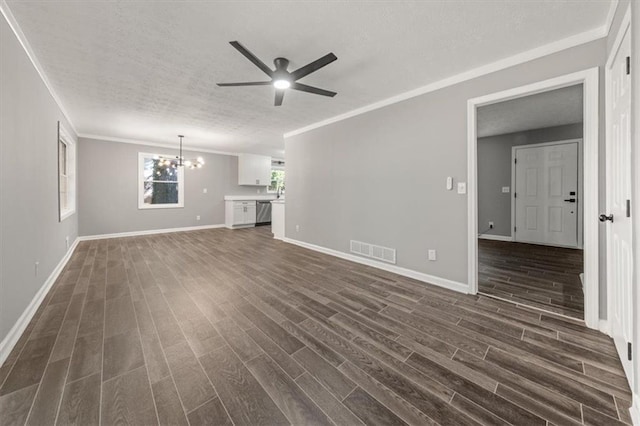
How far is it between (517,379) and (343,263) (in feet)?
8.52

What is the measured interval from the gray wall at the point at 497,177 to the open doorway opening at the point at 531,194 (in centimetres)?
1

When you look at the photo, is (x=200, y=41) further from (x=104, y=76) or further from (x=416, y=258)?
(x=416, y=258)

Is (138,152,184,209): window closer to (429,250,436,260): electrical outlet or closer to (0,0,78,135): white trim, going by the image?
(0,0,78,135): white trim

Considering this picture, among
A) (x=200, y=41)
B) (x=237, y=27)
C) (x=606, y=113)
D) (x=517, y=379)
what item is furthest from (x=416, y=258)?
(x=200, y=41)

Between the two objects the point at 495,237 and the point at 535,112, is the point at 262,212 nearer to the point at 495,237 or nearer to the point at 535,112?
the point at 495,237

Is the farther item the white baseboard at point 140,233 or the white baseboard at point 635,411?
the white baseboard at point 140,233

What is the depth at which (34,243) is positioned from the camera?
2395mm

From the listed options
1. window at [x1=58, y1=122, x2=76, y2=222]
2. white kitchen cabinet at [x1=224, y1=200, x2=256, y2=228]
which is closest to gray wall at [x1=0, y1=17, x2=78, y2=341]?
window at [x1=58, y1=122, x2=76, y2=222]

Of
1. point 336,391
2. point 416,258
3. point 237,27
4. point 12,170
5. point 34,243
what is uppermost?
point 237,27

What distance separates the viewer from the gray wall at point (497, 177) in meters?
5.48

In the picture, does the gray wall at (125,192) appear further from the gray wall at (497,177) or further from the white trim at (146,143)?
the gray wall at (497,177)

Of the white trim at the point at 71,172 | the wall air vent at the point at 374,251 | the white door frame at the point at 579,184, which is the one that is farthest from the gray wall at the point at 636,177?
the white trim at the point at 71,172

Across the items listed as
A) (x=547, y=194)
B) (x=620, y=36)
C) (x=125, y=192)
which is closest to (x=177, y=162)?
(x=125, y=192)

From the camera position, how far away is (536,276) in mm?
3258
